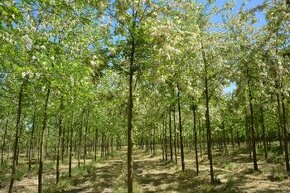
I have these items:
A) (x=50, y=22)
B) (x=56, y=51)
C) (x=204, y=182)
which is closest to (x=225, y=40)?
(x=204, y=182)

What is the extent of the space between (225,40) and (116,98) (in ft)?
37.9

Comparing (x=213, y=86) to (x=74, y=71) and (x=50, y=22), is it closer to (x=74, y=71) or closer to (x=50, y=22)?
(x=50, y=22)

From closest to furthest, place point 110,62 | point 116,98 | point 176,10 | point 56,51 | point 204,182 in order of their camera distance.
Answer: point 56,51 → point 176,10 → point 110,62 → point 116,98 → point 204,182

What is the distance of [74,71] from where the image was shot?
35.4 feet

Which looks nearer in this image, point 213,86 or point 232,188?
point 232,188

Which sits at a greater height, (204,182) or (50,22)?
(50,22)

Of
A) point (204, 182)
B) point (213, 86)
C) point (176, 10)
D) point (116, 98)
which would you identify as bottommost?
point (204, 182)

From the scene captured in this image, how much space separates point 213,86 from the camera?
2338 cm

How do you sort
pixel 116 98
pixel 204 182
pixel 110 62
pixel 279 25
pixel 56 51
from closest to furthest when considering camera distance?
pixel 56 51 → pixel 279 25 → pixel 110 62 → pixel 116 98 → pixel 204 182

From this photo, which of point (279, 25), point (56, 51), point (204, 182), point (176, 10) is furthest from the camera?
point (204, 182)

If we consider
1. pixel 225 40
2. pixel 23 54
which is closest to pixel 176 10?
pixel 23 54

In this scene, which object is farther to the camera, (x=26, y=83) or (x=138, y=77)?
(x=26, y=83)

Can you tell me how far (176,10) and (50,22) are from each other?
7184 mm

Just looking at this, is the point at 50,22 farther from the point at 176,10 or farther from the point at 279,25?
the point at 279,25
